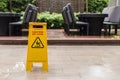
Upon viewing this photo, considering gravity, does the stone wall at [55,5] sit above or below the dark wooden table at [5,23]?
above

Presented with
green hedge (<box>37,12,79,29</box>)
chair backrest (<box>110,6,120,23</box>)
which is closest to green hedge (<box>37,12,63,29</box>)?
green hedge (<box>37,12,79,29</box>)

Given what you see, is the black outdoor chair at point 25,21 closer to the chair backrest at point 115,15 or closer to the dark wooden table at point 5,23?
the dark wooden table at point 5,23

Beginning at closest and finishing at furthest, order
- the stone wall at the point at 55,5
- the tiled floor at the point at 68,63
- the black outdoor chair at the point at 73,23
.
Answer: the tiled floor at the point at 68,63, the black outdoor chair at the point at 73,23, the stone wall at the point at 55,5

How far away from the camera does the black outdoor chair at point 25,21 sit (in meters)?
13.3

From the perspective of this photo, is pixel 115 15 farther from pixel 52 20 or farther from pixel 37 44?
pixel 37 44

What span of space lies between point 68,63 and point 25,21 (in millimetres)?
5244

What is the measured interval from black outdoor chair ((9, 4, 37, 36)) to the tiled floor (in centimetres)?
189

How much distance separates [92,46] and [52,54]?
7.35 ft

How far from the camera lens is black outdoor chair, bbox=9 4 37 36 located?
13305mm

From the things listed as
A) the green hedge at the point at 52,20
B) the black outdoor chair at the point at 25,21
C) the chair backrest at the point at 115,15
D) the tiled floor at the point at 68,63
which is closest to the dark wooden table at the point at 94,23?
the chair backrest at the point at 115,15

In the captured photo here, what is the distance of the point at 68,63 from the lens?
8.45 metres

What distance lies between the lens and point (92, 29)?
48.6 ft

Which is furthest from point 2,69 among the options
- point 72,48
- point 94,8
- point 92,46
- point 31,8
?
point 94,8

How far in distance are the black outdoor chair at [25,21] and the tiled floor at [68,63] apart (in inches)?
74.5
